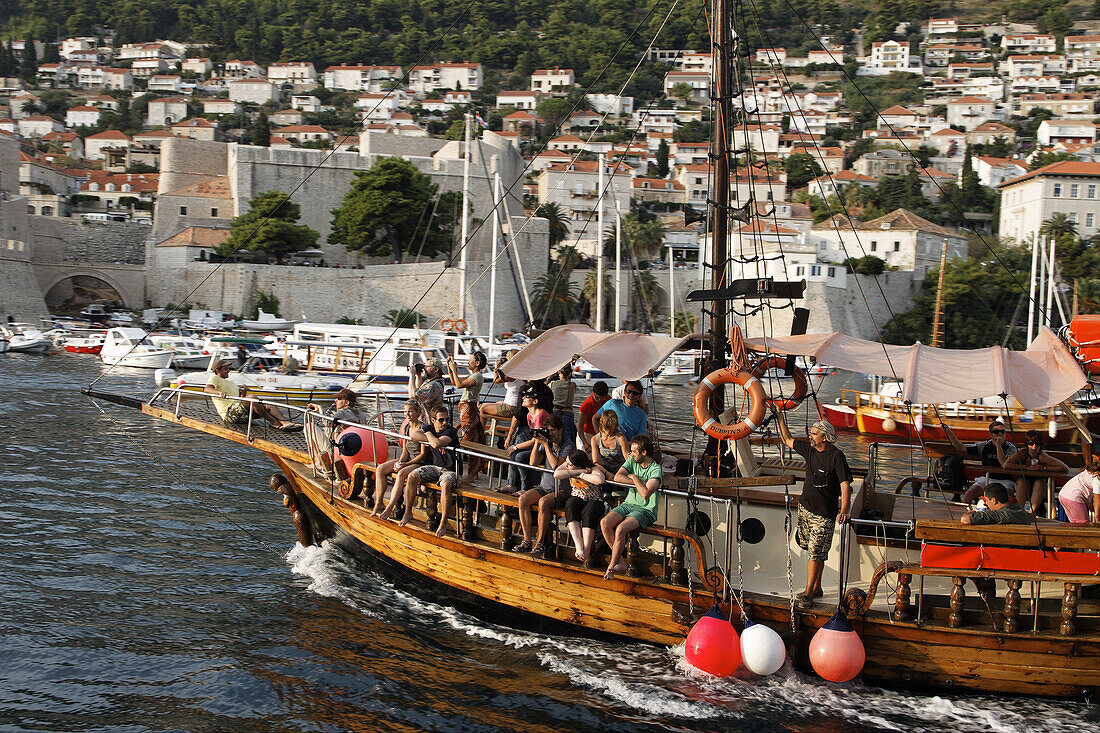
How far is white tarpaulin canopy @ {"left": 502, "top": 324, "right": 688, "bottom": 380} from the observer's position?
302 inches

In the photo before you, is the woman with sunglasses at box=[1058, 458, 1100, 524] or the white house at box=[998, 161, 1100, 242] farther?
the white house at box=[998, 161, 1100, 242]

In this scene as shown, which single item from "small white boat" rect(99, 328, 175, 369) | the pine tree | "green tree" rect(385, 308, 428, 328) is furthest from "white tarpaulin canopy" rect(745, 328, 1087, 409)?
the pine tree

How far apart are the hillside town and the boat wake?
25.6m

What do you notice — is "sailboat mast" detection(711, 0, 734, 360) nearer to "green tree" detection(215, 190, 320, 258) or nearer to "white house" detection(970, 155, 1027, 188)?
"green tree" detection(215, 190, 320, 258)

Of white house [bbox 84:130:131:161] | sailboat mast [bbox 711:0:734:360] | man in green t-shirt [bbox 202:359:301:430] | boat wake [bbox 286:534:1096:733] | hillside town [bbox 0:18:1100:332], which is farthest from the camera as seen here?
white house [bbox 84:130:131:161]

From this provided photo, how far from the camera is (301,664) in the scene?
7262 mm

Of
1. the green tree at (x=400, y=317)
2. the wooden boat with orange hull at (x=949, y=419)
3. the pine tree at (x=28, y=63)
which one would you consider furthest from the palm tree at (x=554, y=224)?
the pine tree at (x=28, y=63)

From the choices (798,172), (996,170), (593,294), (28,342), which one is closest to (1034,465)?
(28,342)

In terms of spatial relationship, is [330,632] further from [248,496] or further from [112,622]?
[248,496]

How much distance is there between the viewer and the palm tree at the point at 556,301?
47938 mm

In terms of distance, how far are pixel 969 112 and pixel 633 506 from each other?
111087mm

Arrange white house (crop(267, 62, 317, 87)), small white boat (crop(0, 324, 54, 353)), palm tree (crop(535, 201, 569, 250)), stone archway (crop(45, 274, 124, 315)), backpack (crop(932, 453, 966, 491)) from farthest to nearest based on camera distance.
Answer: white house (crop(267, 62, 317, 87))
palm tree (crop(535, 201, 569, 250))
stone archway (crop(45, 274, 124, 315))
small white boat (crop(0, 324, 54, 353))
backpack (crop(932, 453, 966, 491))

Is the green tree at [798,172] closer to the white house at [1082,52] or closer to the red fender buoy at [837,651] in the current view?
the white house at [1082,52]

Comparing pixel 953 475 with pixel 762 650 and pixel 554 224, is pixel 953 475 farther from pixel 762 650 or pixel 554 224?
pixel 554 224
